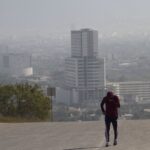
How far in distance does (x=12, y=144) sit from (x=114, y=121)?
9.07 feet

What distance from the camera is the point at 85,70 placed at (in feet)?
253

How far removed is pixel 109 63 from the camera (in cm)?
10644

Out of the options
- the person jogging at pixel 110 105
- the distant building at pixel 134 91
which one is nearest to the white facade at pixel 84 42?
the distant building at pixel 134 91

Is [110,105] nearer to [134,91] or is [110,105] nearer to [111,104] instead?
[111,104]

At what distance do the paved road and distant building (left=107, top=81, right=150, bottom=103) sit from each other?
39154mm

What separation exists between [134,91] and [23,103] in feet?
134

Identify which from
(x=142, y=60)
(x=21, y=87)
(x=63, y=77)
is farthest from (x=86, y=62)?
(x=21, y=87)

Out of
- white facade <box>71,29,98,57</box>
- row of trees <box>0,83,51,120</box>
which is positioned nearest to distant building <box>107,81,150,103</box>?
white facade <box>71,29,98,57</box>

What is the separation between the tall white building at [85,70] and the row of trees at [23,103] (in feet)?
94.7

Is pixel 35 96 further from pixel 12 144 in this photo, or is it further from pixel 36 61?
pixel 36 61

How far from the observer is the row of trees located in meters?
27.7

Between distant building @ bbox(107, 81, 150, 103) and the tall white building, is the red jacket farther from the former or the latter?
distant building @ bbox(107, 81, 150, 103)

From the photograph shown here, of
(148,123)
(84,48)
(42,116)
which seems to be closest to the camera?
(148,123)

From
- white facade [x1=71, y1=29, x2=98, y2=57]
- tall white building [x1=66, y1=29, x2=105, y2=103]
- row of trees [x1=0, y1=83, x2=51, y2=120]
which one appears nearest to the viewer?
row of trees [x1=0, y1=83, x2=51, y2=120]
